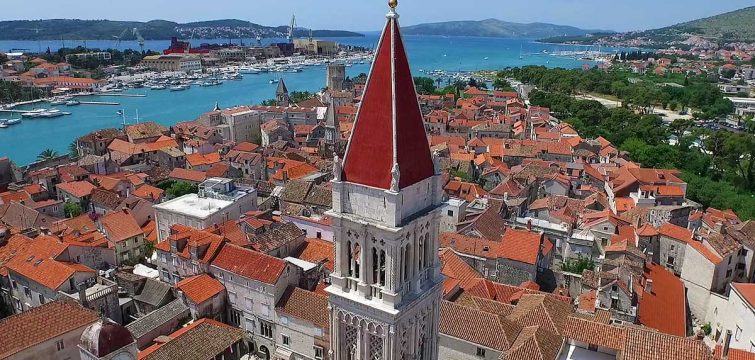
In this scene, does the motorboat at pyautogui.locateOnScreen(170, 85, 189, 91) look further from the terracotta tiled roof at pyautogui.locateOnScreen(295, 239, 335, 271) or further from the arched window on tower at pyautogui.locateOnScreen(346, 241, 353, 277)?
the arched window on tower at pyautogui.locateOnScreen(346, 241, 353, 277)

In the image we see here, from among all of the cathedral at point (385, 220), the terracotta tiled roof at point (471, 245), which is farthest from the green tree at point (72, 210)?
the cathedral at point (385, 220)

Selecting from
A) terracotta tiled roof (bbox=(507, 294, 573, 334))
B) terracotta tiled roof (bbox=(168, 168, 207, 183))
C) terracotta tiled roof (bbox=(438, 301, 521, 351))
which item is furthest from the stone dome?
terracotta tiled roof (bbox=(168, 168, 207, 183))

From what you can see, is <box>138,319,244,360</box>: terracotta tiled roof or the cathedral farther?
<box>138,319,244,360</box>: terracotta tiled roof

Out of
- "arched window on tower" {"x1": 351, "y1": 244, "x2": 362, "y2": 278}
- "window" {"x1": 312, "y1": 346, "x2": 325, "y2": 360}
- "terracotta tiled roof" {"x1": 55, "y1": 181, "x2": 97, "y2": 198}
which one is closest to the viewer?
"arched window on tower" {"x1": 351, "y1": 244, "x2": 362, "y2": 278}

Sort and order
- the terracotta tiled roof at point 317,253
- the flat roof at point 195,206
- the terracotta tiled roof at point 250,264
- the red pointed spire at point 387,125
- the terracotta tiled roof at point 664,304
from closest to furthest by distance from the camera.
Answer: the red pointed spire at point 387,125
the terracotta tiled roof at point 250,264
the terracotta tiled roof at point 664,304
the terracotta tiled roof at point 317,253
the flat roof at point 195,206

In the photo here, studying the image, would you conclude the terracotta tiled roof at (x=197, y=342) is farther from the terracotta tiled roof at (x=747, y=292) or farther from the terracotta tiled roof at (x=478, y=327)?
the terracotta tiled roof at (x=747, y=292)

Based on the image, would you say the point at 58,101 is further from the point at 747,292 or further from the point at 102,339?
the point at 747,292

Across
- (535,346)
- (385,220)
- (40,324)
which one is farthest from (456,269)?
(40,324)
